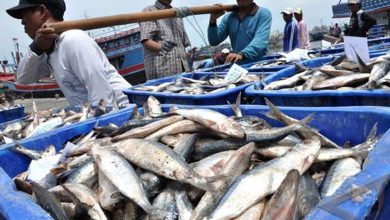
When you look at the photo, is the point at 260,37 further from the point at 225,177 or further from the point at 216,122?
the point at 225,177

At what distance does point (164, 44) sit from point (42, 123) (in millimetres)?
1985

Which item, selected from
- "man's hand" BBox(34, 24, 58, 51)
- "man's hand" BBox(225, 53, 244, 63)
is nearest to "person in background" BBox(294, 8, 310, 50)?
"man's hand" BBox(225, 53, 244, 63)

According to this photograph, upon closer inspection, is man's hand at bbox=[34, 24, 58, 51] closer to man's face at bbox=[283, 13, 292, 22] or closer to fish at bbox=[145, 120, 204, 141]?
fish at bbox=[145, 120, 204, 141]

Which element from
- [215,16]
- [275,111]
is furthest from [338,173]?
[215,16]

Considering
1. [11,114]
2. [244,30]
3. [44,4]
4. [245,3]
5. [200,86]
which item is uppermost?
[44,4]

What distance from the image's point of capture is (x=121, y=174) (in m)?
1.63

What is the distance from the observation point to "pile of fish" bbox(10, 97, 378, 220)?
131 centimetres

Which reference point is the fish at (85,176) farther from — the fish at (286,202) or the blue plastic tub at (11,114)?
the blue plastic tub at (11,114)

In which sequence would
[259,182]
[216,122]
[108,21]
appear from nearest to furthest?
[259,182] < [216,122] < [108,21]

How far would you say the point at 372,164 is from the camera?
1.17 meters

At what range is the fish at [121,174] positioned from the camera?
57.6 inches

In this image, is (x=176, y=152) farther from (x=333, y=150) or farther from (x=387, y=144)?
(x=387, y=144)

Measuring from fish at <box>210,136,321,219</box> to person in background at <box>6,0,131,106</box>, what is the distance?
221 centimetres

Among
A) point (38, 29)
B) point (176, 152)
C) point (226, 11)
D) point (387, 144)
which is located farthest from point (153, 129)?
point (226, 11)
